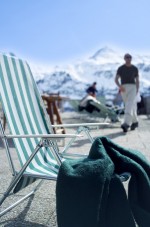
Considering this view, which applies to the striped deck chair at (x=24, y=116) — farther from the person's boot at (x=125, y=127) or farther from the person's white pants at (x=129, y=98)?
the person's white pants at (x=129, y=98)

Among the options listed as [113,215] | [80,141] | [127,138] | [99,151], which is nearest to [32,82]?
[99,151]

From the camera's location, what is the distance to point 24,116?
3086mm

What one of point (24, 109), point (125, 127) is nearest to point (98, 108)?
point (125, 127)

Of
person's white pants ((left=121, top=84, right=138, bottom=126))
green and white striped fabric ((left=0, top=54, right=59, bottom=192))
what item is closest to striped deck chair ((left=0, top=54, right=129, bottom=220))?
green and white striped fabric ((left=0, top=54, right=59, bottom=192))

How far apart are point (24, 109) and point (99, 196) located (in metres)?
1.42

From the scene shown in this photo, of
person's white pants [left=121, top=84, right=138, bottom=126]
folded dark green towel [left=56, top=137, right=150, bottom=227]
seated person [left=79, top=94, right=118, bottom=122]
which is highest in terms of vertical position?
folded dark green towel [left=56, top=137, right=150, bottom=227]

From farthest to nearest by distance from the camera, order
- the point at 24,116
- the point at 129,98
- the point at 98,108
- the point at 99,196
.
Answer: the point at 98,108 → the point at 129,98 → the point at 24,116 → the point at 99,196

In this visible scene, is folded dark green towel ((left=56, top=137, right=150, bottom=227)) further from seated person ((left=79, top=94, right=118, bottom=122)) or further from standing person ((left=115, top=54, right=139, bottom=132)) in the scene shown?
seated person ((left=79, top=94, right=118, bottom=122))

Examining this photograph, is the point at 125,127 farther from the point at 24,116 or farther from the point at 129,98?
the point at 24,116

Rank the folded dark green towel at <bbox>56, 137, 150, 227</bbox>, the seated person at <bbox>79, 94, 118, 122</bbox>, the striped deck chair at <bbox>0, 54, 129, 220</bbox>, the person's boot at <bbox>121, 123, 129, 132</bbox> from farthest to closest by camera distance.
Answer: the seated person at <bbox>79, 94, 118, 122</bbox> < the person's boot at <bbox>121, 123, 129, 132</bbox> < the striped deck chair at <bbox>0, 54, 129, 220</bbox> < the folded dark green towel at <bbox>56, 137, 150, 227</bbox>

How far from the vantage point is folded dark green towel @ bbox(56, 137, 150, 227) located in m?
1.94

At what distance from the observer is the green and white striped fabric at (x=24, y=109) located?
9.32ft

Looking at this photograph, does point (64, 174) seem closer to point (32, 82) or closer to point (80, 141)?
point (32, 82)

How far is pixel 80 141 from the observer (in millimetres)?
6312
